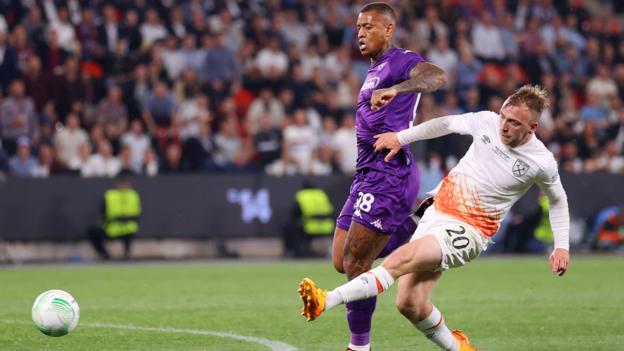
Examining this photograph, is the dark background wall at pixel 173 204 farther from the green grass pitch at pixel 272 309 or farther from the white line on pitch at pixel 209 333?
the white line on pitch at pixel 209 333

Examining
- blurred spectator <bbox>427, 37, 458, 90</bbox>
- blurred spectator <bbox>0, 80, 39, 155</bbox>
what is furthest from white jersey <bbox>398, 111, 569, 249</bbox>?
blurred spectator <bbox>427, 37, 458, 90</bbox>

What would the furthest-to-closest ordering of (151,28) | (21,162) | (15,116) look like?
(151,28)
(21,162)
(15,116)

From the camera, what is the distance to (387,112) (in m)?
7.63

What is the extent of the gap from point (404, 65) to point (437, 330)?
1.84 metres

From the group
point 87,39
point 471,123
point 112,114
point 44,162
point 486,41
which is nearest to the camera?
point 471,123

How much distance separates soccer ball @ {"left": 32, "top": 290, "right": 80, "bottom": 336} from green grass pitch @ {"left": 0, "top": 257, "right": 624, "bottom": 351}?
24.6 inches

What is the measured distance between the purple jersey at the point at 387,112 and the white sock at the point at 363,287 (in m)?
1.18

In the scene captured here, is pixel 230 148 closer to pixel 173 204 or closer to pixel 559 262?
pixel 173 204

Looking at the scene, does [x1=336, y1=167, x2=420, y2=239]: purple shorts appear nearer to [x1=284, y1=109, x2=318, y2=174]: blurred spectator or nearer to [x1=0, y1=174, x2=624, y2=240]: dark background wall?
[x1=0, y1=174, x2=624, y2=240]: dark background wall

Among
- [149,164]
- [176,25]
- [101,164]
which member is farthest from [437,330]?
[176,25]

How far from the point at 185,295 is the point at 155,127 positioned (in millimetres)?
6806

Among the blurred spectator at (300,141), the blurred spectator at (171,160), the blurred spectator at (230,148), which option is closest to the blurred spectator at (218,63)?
the blurred spectator at (230,148)

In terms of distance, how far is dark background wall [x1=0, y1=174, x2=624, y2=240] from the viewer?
17.4 m

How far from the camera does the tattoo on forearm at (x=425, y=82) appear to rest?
23.8ft
